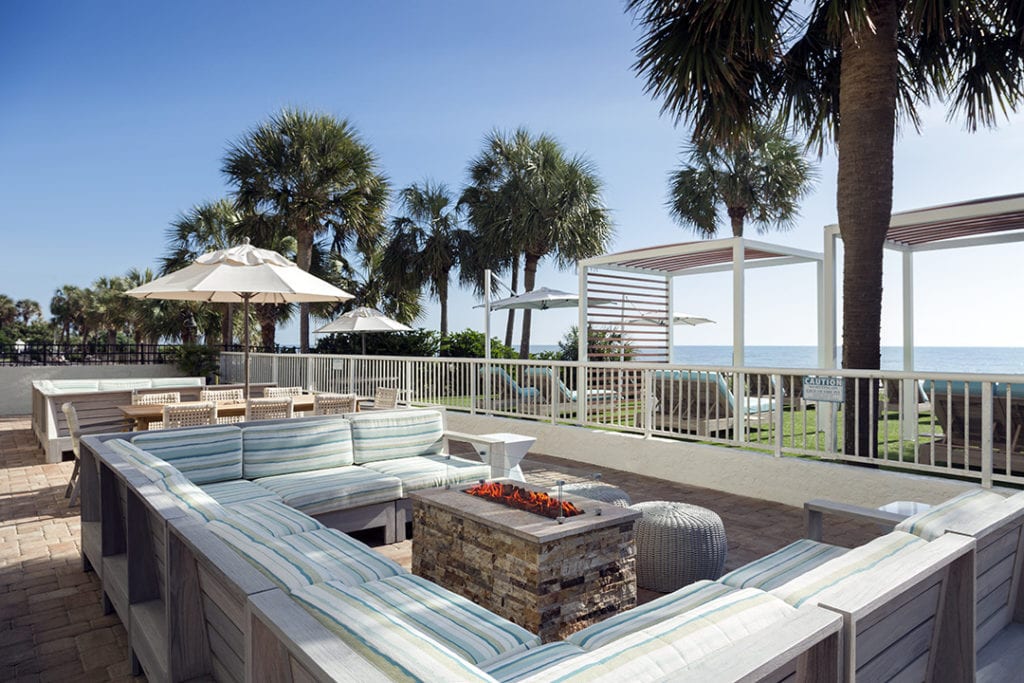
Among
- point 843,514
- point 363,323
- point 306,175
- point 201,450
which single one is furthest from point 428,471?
point 306,175

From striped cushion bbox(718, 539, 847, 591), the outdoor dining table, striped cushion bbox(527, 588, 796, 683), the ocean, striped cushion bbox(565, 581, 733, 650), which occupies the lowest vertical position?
the ocean

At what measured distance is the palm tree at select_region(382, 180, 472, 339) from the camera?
739 inches

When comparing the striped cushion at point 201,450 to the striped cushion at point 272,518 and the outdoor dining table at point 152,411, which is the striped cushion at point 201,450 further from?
the outdoor dining table at point 152,411

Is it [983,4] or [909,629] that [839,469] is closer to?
[909,629]

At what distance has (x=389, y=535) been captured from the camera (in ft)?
14.3

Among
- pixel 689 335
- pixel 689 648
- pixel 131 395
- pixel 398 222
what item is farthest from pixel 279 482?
pixel 689 335

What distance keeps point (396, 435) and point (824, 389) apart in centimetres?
380

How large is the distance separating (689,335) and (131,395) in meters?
105

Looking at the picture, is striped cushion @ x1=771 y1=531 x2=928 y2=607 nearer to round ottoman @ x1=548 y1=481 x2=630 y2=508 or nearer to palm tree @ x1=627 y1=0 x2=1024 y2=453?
round ottoman @ x1=548 y1=481 x2=630 y2=508

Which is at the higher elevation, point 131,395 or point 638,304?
point 638,304

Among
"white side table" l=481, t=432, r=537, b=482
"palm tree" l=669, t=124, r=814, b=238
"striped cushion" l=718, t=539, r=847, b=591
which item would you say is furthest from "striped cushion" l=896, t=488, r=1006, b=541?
"palm tree" l=669, t=124, r=814, b=238

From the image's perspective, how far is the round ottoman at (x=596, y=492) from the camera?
11.7ft

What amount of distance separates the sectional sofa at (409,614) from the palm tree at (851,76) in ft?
13.7

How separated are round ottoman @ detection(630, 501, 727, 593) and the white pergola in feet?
16.3
